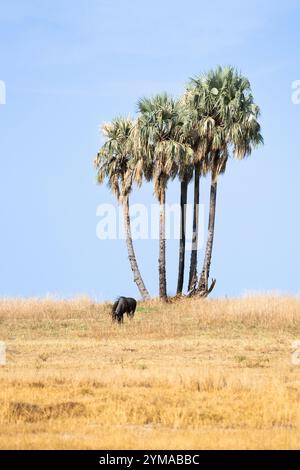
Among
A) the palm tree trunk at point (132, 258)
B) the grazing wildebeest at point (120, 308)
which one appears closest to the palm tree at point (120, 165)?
the palm tree trunk at point (132, 258)

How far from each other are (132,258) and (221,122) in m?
10.2

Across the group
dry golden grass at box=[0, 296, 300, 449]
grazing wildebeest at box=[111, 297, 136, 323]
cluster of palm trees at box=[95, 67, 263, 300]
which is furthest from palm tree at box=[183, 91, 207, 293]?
dry golden grass at box=[0, 296, 300, 449]

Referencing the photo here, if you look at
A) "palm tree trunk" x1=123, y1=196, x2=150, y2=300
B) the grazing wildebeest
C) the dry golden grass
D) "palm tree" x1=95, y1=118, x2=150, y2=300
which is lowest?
the dry golden grass

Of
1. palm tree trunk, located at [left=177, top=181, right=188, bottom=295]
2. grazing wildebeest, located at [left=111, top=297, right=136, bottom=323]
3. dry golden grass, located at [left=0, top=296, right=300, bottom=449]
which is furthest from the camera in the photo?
palm tree trunk, located at [left=177, top=181, right=188, bottom=295]

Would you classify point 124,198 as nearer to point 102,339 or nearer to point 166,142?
point 166,142

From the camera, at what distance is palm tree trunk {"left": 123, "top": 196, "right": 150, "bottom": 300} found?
4912cm

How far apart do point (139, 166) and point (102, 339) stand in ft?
69.8

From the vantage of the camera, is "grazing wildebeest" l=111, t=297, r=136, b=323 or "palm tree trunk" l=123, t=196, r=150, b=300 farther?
"palm tree trunk" l=123, t=196, r=150, b=300

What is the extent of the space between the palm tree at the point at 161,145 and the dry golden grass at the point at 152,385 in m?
13.4

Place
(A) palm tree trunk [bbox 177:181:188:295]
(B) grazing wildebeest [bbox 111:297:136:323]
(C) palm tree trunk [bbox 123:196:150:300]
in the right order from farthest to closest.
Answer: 1. (C) palm tree trunk [bbox 123:196:150:300]
2. (A) palm tree trunk [bbox 177:181:188:295]
3. (B) grazing wildebeest [bbox 111:297:136:323]

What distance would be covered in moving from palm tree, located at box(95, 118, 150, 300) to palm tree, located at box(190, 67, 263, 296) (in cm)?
489

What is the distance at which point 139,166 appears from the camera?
158ft

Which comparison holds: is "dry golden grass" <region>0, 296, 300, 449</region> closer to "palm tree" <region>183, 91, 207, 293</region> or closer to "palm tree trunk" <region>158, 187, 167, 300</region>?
"palm tree trunk" <region>158, 187, 167, 300</region>
